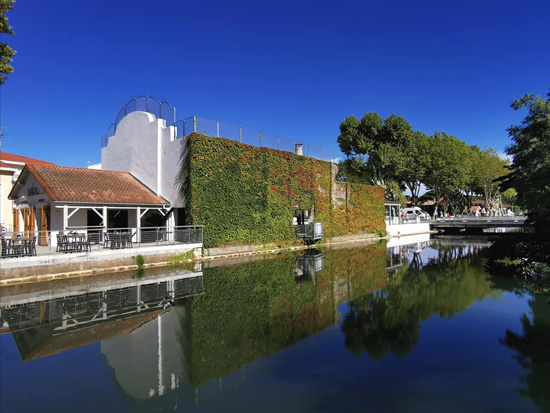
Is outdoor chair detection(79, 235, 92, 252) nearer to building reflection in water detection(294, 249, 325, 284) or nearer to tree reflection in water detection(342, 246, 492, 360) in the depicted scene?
building reflection in water detection(294, 249, 325, 284)

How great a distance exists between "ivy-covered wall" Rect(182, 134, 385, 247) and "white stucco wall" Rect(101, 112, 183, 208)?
1.39 m

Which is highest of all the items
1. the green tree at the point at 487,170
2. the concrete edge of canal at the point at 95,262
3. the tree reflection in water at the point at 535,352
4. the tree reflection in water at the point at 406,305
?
the green tree at the point at 487,170

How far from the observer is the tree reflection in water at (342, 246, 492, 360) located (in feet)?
23.8

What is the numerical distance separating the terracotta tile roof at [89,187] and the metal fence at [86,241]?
1796 millimetres

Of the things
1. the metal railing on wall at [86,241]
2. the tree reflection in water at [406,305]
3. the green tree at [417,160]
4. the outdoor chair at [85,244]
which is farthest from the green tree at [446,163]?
the outdoor chair at [85,244]

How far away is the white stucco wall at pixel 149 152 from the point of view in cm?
2161

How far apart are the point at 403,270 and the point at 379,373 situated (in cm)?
1110

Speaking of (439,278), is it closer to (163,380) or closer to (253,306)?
(253,306)

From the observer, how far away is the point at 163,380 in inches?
226

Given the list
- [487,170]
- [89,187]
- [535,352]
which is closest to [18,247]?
[89,187]

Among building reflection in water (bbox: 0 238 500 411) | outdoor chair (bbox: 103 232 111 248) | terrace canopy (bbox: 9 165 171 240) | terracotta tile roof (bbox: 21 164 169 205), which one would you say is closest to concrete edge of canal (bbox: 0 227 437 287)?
outdoor chair (bbox: 103 232 111 248)

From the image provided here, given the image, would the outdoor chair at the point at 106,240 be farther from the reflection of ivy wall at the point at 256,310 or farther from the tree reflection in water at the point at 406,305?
the tree reflection in water at the point at 406,305

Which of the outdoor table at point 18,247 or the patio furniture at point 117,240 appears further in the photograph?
the patio furniture at point 117,240

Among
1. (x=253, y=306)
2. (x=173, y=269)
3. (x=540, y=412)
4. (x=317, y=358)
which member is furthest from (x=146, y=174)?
(x=540, y=412)
